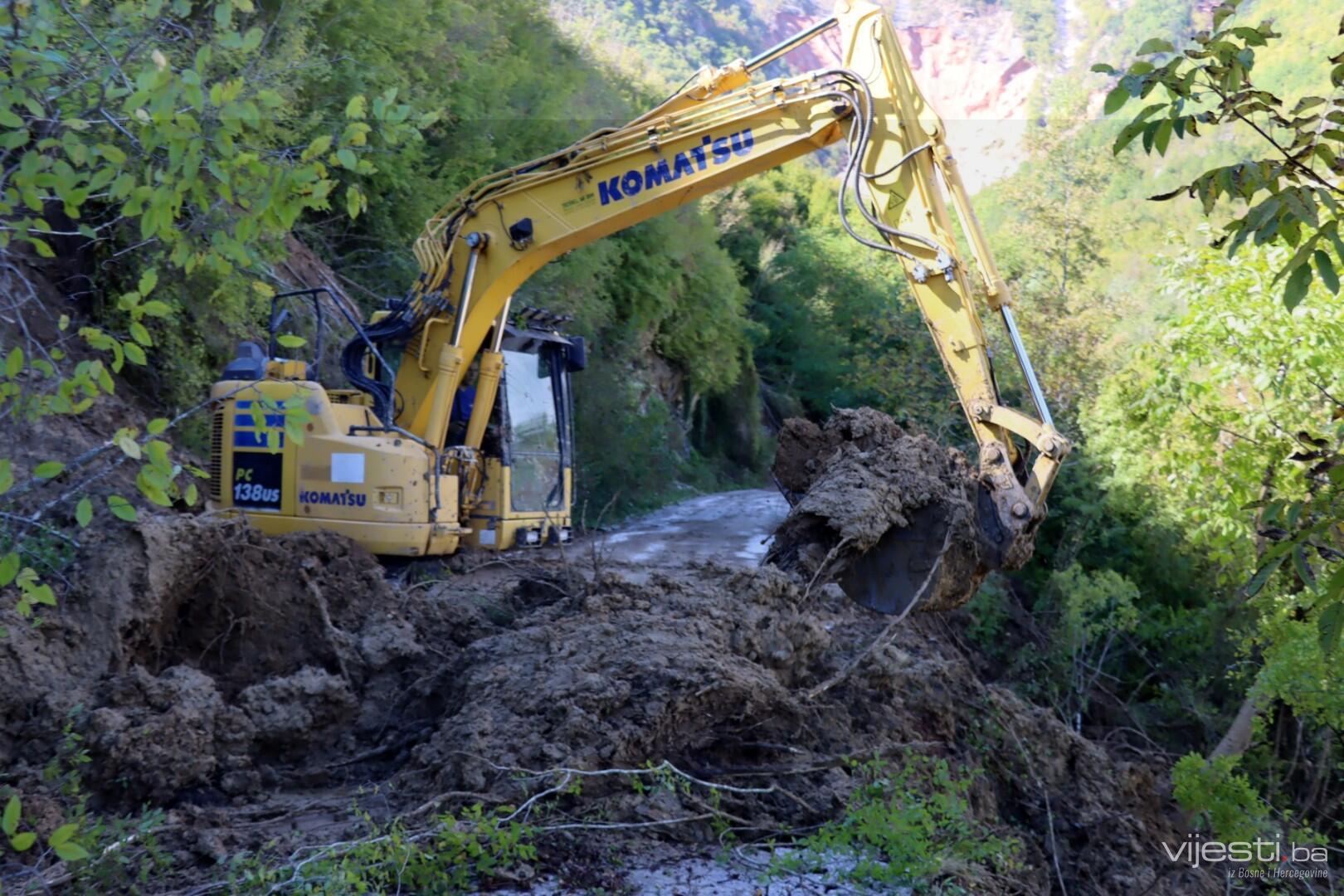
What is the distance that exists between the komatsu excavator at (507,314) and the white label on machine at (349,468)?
1cm

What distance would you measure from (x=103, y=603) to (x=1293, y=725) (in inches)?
439

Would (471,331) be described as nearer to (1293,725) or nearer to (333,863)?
(333,863)

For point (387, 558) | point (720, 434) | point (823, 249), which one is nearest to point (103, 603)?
point (387, 558)

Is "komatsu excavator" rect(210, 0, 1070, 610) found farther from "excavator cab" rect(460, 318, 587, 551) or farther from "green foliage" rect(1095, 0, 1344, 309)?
"green foliage" rect(1095, 0, 1344, 309)

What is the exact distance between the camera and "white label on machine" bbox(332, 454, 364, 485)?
920 centimetres

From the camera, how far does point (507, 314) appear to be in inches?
434

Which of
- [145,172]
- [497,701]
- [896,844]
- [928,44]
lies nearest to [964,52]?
[928,44]

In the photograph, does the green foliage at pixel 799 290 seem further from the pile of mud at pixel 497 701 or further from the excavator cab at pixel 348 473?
the pile of mud at pixel 497 701

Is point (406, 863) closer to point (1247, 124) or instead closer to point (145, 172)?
point (145, 172)

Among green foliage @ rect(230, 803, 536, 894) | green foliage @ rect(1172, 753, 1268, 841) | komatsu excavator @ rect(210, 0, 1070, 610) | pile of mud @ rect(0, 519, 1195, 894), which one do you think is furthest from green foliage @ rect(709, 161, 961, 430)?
green foliage @ rect(230, 803, 536, 894)

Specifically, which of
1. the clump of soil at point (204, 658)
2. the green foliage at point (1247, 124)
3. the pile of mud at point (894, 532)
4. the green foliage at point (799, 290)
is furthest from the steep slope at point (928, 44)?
the green foliage at point (1247, 124)

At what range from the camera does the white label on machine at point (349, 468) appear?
920cm

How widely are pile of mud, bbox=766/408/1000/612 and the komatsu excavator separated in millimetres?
63

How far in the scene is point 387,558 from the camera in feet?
31.7
